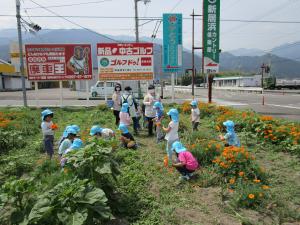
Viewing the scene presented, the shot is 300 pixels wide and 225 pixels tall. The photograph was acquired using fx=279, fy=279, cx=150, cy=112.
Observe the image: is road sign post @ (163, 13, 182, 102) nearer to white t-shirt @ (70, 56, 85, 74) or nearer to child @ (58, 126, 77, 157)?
white t-shirt @ (70, 56, 85, 74)

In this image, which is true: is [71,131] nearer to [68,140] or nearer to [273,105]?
[68,140]

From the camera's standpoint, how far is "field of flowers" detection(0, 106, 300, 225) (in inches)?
127

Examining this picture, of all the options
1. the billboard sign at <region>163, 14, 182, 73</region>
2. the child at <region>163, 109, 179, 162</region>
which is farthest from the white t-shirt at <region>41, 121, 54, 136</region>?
the billboard sign at <region>163, 14, 182, 73</region>

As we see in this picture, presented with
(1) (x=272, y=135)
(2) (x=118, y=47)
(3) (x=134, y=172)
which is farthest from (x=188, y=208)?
(2) (x=118, y=47)

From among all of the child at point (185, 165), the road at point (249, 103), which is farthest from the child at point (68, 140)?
the road at point (249, 103)

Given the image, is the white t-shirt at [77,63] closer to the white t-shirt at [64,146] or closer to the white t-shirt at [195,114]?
the white t-shirt at [195,114]

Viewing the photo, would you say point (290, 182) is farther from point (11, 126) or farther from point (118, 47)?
point (118, 47)

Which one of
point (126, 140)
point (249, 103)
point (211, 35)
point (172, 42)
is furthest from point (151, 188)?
point (249, 103)

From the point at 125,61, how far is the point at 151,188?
42.7 ft

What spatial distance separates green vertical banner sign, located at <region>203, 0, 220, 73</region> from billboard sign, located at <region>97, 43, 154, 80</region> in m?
3.42

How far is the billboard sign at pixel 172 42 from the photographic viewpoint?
1680 cm

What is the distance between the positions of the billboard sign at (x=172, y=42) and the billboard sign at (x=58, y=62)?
4739mm

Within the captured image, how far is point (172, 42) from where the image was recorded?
17094 mm

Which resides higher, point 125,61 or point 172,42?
point 172,42
